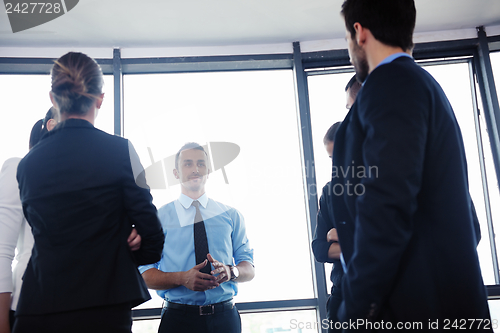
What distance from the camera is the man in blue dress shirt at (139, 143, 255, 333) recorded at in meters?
1.94

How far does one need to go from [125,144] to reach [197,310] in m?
1.20

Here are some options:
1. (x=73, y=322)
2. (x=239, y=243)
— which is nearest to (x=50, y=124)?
(x=73, y=322)

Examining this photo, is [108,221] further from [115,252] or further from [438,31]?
[438,31]

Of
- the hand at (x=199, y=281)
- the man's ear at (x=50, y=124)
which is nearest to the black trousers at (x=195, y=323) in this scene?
the hand at (x=199, y=281)

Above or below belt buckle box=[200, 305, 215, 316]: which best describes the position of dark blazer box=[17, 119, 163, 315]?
above

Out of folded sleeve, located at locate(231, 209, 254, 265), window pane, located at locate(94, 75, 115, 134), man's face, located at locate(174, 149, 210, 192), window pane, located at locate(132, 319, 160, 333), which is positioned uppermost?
window pane, located at locate(94, 75, 115, 134)

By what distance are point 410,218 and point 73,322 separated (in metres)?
0.94

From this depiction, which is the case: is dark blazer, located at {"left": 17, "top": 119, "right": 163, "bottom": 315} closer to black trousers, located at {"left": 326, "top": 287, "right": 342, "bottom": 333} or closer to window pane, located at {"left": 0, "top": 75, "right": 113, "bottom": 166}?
black trousers, located at {"left": 326, "top": 287, "right": 342, "bottom": 333}

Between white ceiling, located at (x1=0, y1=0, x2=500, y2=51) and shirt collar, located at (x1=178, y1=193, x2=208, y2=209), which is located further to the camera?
white ceiling, located at (x1=0, y1=0, x2=500, y2=51)

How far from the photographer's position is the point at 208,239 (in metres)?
2.21

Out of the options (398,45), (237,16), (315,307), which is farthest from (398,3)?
(315,307)

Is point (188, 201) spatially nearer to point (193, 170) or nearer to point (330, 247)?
point (193, 170)

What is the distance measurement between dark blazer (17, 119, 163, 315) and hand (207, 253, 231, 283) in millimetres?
872

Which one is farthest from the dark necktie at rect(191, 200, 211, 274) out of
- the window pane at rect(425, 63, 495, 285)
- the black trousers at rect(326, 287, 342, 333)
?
the window pane at rect(425, 63, 495, 285)
